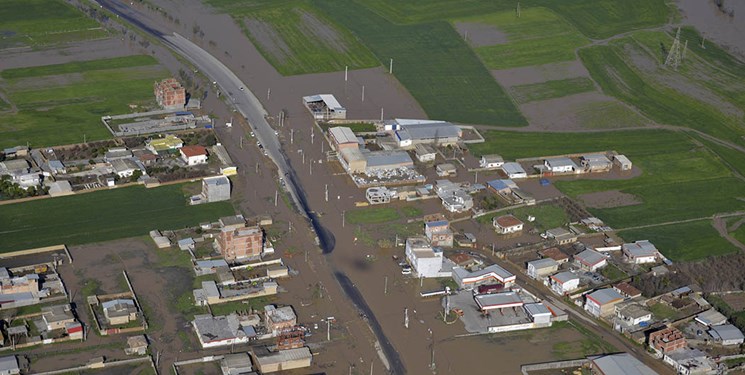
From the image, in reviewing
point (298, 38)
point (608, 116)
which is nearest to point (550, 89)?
point (608, 116)

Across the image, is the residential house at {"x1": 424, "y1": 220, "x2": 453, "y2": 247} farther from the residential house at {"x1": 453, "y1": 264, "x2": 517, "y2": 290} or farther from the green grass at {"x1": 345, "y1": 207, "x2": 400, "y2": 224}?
the residential house at {"x1": 453, "y1": 264, "x2": 517, "y2": 290}

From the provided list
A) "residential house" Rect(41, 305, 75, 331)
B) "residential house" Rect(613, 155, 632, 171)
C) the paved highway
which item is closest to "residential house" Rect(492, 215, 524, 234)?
the paved highway

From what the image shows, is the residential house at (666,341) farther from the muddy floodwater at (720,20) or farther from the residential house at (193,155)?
the muddy floodwater at (720,20)

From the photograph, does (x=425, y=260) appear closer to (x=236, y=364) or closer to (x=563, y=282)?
(x=563, y=282)

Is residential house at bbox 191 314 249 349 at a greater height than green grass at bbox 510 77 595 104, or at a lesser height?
lesser

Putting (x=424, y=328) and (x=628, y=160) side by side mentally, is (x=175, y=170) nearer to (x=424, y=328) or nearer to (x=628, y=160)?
(x=424, y=328)

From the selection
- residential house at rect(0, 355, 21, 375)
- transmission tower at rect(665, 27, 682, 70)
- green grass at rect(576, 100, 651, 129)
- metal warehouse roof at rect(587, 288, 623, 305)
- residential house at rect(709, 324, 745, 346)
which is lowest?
residential house at rect(0, 355, 21, 375)
